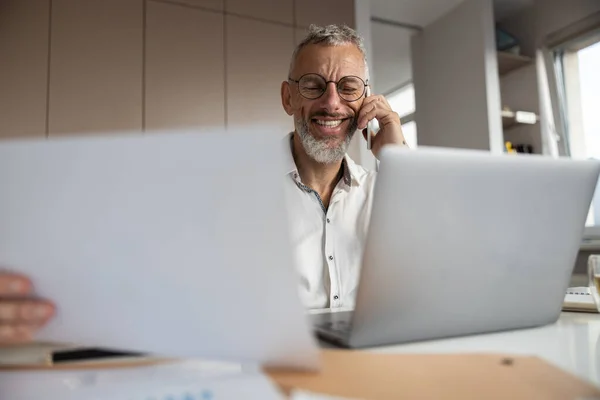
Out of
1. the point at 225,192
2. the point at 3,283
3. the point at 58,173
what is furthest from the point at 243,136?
the point at 3,283

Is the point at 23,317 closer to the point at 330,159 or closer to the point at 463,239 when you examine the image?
the point at 463,239

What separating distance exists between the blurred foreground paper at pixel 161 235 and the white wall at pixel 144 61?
5.44ft

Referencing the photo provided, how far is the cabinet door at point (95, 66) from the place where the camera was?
2275mm

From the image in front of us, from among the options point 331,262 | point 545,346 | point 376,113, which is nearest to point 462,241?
point 545,346

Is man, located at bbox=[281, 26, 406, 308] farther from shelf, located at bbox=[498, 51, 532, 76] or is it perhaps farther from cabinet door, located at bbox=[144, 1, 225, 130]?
shelf, located at bbox=[498, 51, 532, 76]

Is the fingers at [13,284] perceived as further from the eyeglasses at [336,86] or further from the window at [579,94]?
the window at [579,94]

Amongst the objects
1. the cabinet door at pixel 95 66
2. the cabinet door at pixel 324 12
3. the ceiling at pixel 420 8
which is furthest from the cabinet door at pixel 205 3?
the ceiling at pixel 420 8

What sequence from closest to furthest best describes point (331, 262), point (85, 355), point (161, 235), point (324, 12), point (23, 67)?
point (161, 235) < point (85, 355) < point (331, 262) < point (23, 67) < point (324, 12)

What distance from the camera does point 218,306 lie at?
0.42m

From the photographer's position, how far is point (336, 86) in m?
1.60

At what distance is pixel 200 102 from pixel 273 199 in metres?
2.35

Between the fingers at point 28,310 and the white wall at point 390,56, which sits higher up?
the white wall at point 390,56

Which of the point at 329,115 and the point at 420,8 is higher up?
the point at 420,8

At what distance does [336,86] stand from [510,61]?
86.6 inches
